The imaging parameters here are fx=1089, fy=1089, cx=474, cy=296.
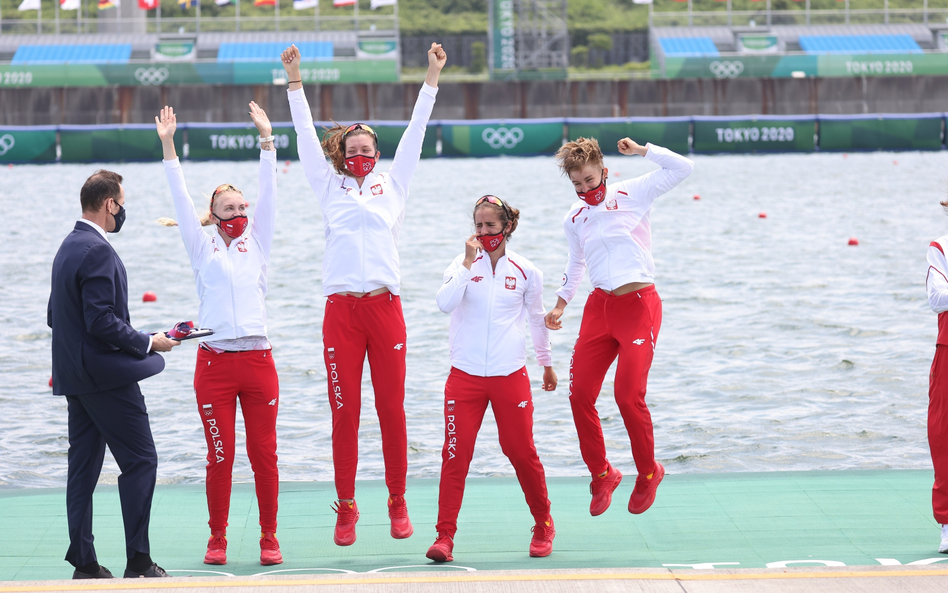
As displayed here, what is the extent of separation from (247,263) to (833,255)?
45.8ft

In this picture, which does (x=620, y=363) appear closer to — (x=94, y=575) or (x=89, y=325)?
(x=89, y=325)

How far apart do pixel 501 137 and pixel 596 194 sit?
26794 mm

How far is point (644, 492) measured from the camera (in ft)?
20.4

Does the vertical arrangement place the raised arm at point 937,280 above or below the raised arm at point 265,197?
below

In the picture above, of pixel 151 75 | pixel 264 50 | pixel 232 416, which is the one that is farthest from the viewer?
pixel 264 50

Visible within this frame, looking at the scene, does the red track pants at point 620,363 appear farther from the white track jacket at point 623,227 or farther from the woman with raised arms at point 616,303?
the white track jacket at point 623,227

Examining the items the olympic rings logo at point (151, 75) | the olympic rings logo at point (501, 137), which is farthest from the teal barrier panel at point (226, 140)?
the olympic rings logo at point (151, 75)

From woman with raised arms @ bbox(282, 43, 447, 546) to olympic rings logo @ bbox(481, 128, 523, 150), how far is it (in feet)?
87.3

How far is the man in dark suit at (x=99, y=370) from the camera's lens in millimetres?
5121

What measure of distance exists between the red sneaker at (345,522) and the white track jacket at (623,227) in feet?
5.43

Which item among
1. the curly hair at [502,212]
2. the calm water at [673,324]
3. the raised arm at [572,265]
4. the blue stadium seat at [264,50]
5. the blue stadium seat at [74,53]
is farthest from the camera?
the blue stadium seat at [264,50]

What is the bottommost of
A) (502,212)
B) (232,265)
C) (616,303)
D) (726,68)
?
(616,303)

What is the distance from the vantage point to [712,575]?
4559mm

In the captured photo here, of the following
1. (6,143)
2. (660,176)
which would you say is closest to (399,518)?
(660,176)
